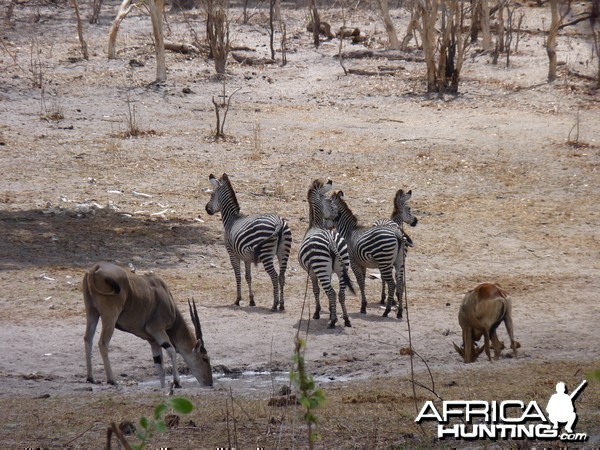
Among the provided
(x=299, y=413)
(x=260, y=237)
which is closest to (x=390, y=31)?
(x=260, y=237)

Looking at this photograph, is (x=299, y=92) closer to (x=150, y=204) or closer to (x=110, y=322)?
(x=150, y=204)

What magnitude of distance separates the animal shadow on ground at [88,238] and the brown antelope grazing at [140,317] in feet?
13.3

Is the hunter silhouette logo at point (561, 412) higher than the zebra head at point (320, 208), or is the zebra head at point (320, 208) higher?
the hunter silhouette logo at point (561, 412)

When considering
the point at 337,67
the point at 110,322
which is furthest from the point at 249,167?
the point at 110,322

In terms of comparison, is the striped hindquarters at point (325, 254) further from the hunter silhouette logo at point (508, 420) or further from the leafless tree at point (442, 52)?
the leafless tree at point (442, 52)

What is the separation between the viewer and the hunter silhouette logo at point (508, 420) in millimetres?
6430

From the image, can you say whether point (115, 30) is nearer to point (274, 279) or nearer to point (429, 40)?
point (429, 40)

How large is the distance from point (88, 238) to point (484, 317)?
21.6 ft

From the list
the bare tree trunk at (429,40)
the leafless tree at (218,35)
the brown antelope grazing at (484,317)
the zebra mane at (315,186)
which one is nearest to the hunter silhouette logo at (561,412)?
the brown antelope grazing at (484,317)

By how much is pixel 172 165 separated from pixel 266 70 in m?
7.92

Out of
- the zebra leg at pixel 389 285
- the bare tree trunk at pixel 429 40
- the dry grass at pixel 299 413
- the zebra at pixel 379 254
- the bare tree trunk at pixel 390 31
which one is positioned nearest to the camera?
the dry grass at pixel 299 413

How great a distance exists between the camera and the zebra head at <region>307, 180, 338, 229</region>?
43.7 ft

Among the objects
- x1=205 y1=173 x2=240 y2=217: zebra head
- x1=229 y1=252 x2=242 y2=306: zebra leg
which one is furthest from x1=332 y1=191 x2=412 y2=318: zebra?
x1=205 y1=173 x2=240 y2=217: zebra head

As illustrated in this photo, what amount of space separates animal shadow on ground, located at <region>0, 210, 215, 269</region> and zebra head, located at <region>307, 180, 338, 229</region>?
7.24 ft
